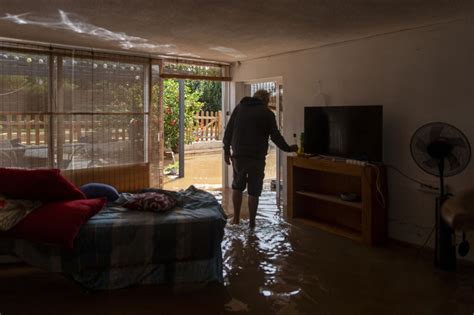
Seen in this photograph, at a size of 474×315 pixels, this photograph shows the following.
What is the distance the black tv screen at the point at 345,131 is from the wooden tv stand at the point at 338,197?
0.15 metres

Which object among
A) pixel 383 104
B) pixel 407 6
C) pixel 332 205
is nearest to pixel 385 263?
pixel 332 205

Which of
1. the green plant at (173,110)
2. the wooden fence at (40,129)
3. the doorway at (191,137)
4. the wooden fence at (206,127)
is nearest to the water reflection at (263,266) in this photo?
the wooden fence at (40,129)

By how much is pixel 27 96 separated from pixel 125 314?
321cm

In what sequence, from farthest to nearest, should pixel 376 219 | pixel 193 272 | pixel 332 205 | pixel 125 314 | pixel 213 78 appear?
pixel 213 78 → pixel 332 205 → pixel 376 219 → pixel 193 272 → pixel 125 314

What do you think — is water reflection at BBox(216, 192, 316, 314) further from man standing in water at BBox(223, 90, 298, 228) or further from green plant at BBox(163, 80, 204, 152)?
green plant at BBox(163, 80, 204, 152)

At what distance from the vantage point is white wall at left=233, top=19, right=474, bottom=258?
3.28m

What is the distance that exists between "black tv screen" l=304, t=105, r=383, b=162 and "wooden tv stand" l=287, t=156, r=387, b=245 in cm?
15

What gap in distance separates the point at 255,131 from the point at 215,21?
3.79 feet

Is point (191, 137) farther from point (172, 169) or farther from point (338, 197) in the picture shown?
point (338, 197)

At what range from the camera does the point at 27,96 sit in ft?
14.7

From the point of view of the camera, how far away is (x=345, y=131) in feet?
13.0

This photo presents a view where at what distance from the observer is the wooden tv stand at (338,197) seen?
12.0ft

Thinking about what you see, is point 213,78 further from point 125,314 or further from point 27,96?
point 125,314

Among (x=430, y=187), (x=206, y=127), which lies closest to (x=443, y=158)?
(x=430, y=187)
